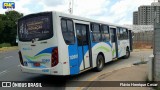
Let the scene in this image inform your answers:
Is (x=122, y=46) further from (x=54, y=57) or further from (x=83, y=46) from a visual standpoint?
(x=54, y=57)

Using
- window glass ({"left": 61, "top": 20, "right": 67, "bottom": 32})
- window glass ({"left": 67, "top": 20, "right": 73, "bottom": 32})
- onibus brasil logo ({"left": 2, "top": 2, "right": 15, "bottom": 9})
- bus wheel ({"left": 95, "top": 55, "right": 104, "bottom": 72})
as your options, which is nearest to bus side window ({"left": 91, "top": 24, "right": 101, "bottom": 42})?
bus wheel ({"left": 95, "top": 55, "right": 104, "bottom": 72})

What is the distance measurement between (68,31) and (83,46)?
1.52 metres

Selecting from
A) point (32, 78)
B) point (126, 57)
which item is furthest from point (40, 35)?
point (126, 57)

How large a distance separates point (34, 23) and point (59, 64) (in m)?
2.09

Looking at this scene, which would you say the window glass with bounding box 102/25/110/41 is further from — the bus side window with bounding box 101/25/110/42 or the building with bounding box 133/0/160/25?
the building with bounding box 133/0/160/25

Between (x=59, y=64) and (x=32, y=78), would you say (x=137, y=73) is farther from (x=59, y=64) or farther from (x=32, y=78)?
(x=32, y=78)

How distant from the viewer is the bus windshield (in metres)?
10.1

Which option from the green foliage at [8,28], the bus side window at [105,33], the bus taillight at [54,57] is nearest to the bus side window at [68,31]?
the bus taillight at [54,57]

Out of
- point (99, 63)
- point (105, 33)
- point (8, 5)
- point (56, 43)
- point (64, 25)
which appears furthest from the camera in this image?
point (8, 5)

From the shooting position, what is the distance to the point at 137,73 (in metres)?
11.3

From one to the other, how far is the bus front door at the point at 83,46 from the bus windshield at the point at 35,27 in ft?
5.38

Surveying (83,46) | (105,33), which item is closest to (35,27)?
(83,46)

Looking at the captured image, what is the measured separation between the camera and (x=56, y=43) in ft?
32.3

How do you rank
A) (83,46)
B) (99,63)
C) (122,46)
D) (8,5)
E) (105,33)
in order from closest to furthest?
(83,46)
(99,63)
(105,33)
(122,46)
(8,5)
